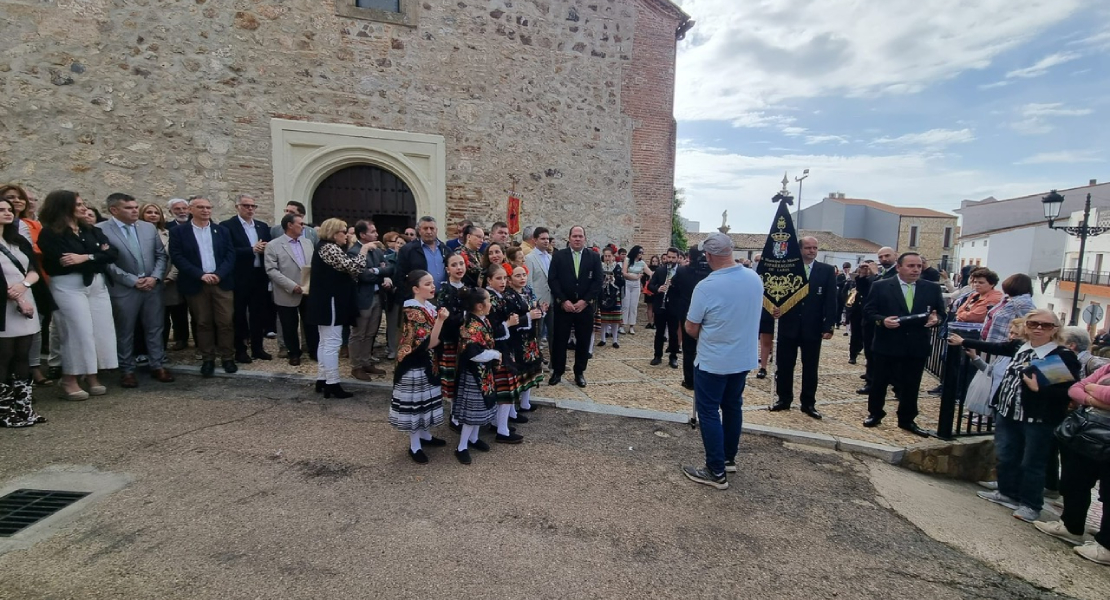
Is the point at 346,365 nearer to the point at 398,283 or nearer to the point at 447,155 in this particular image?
the point at 398,283

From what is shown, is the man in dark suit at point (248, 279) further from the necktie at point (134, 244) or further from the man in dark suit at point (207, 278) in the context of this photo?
the necktie at point (134, 244)

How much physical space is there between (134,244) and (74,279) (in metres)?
0.74

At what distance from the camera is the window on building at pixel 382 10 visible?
362 inches

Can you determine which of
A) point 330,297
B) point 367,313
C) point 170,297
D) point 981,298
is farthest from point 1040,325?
point 170,297

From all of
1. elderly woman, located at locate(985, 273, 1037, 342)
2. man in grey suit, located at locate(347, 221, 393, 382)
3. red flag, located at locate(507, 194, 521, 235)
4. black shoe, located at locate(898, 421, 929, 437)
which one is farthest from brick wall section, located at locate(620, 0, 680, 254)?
black shoe, located at locate(898, 421, 929, 437)

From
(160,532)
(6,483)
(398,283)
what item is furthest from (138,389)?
(160,532)

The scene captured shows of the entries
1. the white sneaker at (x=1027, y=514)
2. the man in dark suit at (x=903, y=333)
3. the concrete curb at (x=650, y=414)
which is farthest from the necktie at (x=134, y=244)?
the white sneaker at (x=1027, y=514)

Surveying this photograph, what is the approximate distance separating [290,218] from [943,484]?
24.1ft

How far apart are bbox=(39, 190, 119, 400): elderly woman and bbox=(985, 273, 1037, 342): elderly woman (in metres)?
8.99

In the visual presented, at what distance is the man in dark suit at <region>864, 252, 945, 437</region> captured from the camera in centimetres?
512

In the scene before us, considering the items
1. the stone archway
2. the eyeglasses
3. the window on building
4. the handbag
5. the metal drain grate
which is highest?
the window on building

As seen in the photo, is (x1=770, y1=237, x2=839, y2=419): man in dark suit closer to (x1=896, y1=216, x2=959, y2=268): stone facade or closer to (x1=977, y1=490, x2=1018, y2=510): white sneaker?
(x1=977, y1=490, x2=1018, y2=510): white sneaker

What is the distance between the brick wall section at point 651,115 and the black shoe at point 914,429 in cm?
729

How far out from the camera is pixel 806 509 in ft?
11.8
